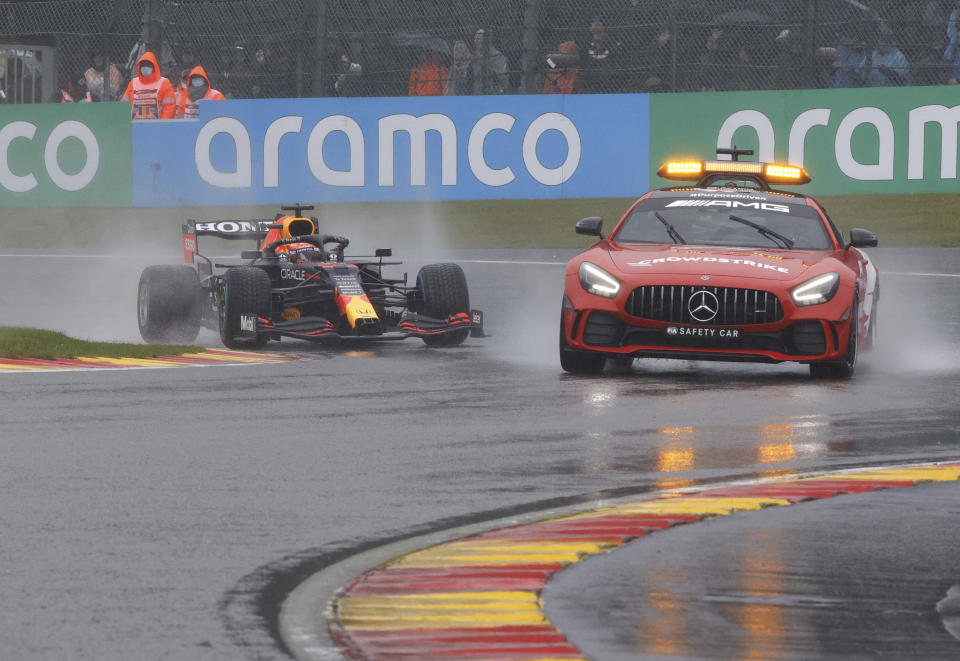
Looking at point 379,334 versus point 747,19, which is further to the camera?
point 747,19

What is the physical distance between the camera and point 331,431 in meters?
9.45

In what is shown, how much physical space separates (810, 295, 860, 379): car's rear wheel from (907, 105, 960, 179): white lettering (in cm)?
1226

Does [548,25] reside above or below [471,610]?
above

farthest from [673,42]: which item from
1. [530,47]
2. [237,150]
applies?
[237,150]

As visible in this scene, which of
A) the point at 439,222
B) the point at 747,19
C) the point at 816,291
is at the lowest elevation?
the point at 816,291

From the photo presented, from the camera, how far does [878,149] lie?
24.0 m

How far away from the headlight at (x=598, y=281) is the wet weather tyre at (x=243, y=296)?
2.39 meters

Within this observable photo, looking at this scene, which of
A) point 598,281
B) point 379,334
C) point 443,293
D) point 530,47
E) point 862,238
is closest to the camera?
point 598,281

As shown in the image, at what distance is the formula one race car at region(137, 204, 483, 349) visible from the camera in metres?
13.2

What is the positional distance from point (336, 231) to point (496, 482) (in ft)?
51.8

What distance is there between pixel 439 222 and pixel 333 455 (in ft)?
54.7

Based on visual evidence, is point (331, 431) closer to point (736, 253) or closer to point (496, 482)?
point (496, 482)

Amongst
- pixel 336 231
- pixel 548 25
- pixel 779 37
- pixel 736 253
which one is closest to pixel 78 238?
pixel 336 231

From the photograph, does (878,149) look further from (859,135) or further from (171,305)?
(171,305)
